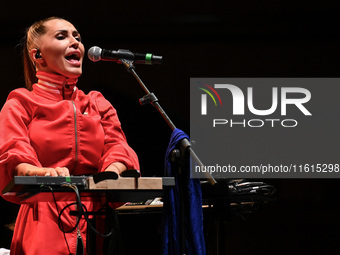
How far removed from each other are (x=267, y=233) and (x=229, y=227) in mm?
289

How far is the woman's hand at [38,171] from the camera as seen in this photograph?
1.52 m

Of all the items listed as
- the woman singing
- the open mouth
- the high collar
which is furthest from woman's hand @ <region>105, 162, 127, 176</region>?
the open mouth

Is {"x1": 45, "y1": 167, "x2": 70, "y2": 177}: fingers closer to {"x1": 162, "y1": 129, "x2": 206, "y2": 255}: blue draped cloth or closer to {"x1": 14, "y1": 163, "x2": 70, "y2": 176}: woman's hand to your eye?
{"x1": 14, "y1": 163, "x2": 70, "y2": 176}: woman's hand

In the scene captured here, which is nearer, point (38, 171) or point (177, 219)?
point (38, 171)

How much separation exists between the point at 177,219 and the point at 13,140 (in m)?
0.60

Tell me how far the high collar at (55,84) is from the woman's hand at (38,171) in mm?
354

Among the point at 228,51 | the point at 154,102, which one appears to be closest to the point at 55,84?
the point at 154,102

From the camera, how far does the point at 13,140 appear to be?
64.2 inches

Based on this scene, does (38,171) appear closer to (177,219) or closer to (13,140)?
(13,140)

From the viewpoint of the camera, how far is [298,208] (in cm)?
401

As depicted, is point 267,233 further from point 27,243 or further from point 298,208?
point 27,243

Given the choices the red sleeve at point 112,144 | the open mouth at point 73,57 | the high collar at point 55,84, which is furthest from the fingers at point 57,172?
the open mouth at point 73,57

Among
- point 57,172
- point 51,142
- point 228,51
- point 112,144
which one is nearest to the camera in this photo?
point 57,172

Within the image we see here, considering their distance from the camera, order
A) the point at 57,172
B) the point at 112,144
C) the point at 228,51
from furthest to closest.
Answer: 1. the point at 228,51
2. the point at 112,144
3. the point at 57,172
